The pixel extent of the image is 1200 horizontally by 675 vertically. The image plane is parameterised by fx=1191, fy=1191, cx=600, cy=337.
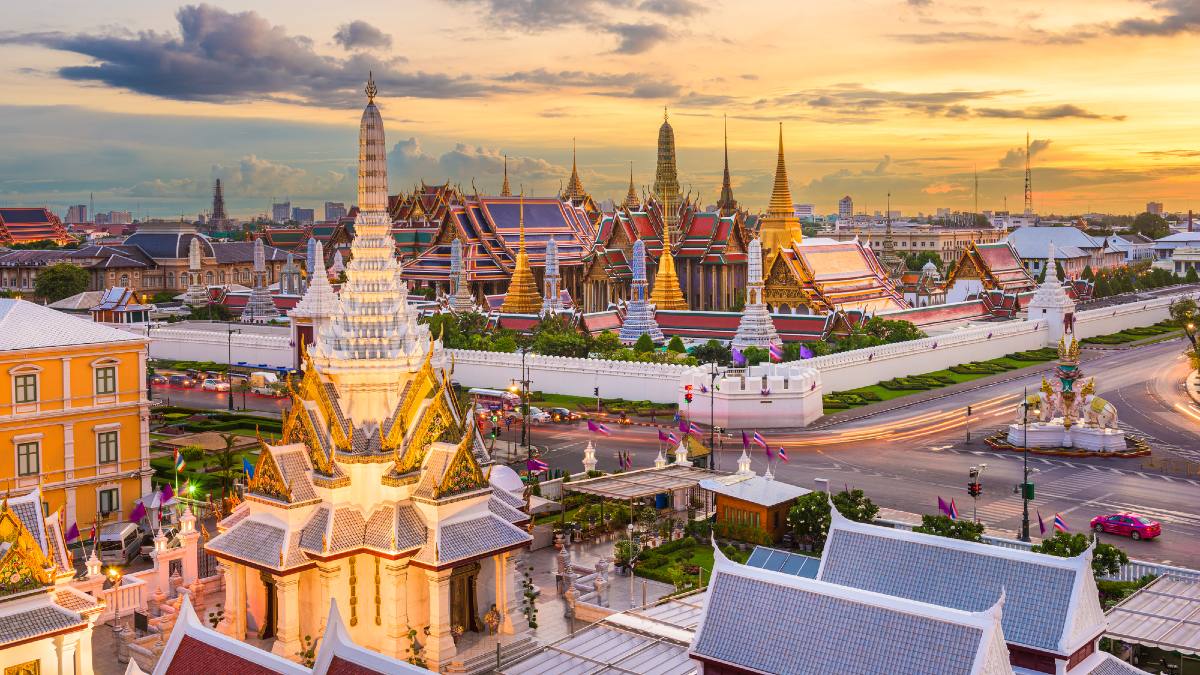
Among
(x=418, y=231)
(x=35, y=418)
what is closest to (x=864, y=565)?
(x=35, y=418)

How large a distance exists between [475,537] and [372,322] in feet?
16.9

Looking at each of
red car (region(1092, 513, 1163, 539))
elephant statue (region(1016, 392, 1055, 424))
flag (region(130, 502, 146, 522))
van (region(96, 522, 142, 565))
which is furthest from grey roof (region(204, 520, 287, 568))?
elephant statue (region(1016, 392, 1055, 424))

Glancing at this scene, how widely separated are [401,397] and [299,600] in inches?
174

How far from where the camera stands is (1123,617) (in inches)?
914

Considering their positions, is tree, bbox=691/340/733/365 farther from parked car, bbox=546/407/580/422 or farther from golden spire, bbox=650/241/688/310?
golden spire, bbox=650/241/688/310

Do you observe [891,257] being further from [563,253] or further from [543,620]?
[543,620]

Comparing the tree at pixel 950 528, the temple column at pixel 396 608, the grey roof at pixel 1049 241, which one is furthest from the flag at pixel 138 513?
the grey roof at pixel 1049 241

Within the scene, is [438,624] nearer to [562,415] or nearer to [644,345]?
[562,415]

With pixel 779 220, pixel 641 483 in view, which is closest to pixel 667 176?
pixel 779 220

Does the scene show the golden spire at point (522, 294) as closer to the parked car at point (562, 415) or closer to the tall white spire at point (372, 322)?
the parked car at point (562, 415)

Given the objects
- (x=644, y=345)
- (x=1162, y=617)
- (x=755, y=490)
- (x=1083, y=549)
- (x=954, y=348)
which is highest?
(x=644, y=345)

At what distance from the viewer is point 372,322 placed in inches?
981

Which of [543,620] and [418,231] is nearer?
[543,620]

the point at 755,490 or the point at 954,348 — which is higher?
the point at 954,348
